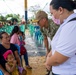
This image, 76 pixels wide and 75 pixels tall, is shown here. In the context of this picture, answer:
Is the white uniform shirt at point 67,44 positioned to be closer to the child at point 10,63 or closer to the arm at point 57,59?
the arm at point 57,59

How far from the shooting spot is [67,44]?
1.35 m

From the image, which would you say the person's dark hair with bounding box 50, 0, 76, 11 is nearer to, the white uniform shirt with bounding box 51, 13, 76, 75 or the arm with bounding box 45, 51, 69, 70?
the white uniform shirt with bounding box 51, 13, 76, 75

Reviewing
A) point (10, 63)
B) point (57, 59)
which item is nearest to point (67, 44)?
point (57, 59)

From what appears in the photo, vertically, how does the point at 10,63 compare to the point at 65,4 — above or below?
below

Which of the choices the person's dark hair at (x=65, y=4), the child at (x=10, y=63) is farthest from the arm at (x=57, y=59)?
the child at (x=10, y=63)

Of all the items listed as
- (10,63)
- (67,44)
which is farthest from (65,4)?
(10,63)

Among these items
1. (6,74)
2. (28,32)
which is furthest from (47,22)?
(28,32)

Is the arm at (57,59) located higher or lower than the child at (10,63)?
higher

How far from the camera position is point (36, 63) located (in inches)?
227

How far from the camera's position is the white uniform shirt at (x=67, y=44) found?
135cm

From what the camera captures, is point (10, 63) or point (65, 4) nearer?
point (65, 4)

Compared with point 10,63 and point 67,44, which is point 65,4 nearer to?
point 67,44

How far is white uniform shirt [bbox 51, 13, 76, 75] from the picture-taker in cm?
135

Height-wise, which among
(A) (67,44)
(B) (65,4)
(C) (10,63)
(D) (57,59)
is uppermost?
(B) (65,4)
